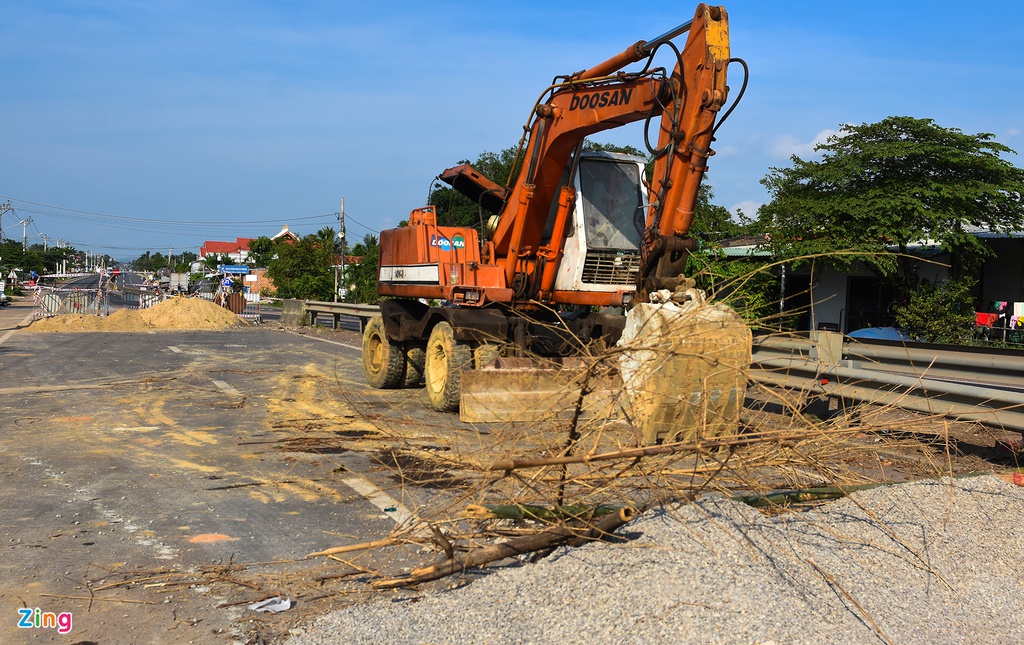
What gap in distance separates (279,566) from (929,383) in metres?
5.64

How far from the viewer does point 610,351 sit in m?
4.27

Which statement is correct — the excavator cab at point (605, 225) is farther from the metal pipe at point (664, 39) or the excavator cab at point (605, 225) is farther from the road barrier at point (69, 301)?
the road barrier at point (69, 301)

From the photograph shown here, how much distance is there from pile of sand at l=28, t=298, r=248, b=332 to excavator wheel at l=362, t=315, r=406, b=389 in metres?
16.4

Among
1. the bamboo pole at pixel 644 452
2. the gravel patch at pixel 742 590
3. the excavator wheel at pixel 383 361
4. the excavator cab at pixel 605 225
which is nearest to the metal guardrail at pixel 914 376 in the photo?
the gravel patch at pixel 742 590

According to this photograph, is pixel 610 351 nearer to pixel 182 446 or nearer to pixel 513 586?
pixel 513 586

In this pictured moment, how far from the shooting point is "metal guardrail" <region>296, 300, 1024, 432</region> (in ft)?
23.0

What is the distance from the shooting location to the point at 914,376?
7.99 meters

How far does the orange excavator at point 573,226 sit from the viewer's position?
325 inches

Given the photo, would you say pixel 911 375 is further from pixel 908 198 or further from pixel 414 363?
pixel 908 198

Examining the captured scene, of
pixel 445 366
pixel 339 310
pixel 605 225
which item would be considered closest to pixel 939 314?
pixel 605 225

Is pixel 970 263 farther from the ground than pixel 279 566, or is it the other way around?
pixel 970 263

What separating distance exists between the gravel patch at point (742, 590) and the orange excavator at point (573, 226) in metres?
3.76

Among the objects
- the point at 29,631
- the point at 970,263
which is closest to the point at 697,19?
the point at 29,631

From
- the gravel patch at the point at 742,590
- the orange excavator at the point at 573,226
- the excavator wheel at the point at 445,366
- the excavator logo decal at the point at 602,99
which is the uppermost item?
the excavator logo decal at the point at 602,99
